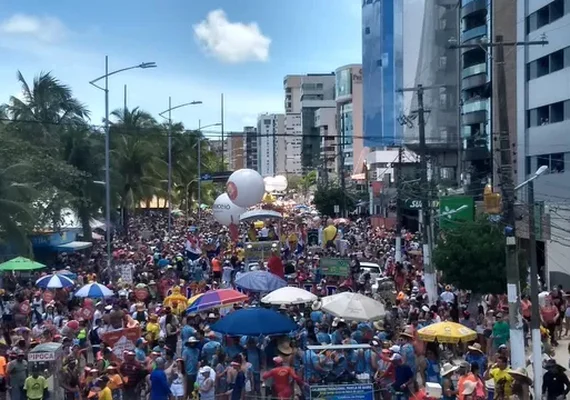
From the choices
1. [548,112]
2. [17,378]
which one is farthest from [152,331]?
[548,112]

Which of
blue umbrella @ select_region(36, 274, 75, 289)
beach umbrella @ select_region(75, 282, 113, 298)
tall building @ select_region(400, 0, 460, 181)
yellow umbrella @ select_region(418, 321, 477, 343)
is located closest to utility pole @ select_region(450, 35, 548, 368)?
yellow umbrella @ select_region(418, 321, 477, 343)

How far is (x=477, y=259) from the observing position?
2392 centimetres

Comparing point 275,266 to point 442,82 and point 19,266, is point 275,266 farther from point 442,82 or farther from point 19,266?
point 442,82

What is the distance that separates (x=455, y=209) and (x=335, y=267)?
847 cm

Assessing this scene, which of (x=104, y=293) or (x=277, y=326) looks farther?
(x=104, y=293)

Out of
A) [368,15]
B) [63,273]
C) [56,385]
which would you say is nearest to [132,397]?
[56,385]

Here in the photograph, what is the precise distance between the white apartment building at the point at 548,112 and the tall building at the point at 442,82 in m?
22.3

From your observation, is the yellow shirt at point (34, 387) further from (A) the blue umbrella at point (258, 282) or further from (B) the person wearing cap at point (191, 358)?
(A) the blue umbrella at point (258, 282)

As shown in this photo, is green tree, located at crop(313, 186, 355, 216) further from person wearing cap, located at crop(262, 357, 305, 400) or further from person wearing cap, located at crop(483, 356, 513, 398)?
person wearing cap, located at crop(262, 357, 305, 400)

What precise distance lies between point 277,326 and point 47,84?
3461cm

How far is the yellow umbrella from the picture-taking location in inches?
612

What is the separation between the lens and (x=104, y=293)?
2123 cm

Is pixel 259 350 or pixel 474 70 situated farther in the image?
pixel 474 70

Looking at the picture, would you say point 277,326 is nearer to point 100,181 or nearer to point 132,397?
point 132,397
